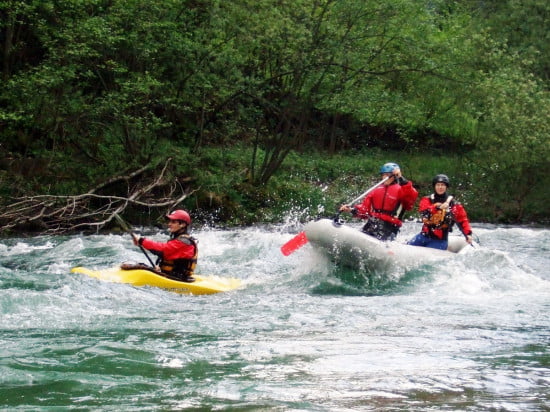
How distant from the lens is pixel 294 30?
1789 cm

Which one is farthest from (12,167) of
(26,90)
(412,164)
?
(412,164)

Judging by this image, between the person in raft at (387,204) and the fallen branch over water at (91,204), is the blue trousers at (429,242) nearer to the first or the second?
the person in raft at (387,204)

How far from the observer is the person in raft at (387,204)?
10977 mm

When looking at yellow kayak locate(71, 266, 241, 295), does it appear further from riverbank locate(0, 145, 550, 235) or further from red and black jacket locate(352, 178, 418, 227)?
riverbank locate(0, 145, 550, 235)

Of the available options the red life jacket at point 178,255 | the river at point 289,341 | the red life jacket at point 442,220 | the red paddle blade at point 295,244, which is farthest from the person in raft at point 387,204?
the red life jacket at point 178,255

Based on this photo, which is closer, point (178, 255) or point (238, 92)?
point (178, 255)

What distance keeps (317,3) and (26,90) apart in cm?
671

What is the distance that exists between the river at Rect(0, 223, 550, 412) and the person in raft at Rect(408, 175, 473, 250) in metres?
0.46

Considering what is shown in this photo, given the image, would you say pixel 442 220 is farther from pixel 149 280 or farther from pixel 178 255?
pixel 149 280

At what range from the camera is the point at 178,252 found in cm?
936

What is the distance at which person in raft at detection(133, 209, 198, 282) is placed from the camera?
9297 mm

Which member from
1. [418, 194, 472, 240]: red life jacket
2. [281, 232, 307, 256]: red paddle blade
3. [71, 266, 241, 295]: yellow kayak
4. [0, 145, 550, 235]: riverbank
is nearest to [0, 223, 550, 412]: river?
[71, 266, 241, 295]: yellow kayak

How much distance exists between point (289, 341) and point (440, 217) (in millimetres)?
4733

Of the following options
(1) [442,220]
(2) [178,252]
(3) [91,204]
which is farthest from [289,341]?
(3) [91,204]
